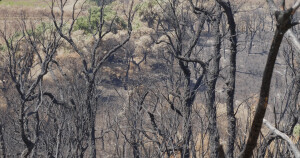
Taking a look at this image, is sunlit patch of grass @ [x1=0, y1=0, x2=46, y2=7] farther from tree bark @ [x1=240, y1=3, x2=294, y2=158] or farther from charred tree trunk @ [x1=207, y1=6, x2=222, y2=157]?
tree bark @ [x1=240, y1=3, x2=294, y2=158]

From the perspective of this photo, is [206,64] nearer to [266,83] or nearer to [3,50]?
[266,83]

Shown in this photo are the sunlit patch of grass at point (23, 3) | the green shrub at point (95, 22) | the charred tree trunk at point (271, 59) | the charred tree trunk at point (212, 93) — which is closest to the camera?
the charred tree trunk at point (271, 59)

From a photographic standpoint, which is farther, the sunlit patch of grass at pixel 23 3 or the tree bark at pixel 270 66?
the sunlit patch of grass at pixel 23 3

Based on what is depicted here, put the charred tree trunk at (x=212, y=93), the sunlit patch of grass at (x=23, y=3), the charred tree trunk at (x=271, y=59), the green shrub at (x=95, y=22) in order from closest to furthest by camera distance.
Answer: the charred tree trunk at (x=271, y=59)
the charred tree trunk at (x=212, y=93)
the green shrub at (x=95, y=22)
the sunlit patch of grass at (x=23, y=3)

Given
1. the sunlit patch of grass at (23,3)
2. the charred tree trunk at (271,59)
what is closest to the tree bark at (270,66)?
the charred tree trunk at (271,59)

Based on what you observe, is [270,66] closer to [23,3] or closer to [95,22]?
[95,22]

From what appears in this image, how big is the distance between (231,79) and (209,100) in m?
1.70

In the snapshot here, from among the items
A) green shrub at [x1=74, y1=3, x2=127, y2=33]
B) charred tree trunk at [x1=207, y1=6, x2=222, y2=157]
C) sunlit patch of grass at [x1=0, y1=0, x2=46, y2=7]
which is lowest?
charred tree trunk at [x1=207, y1=6, x2=222, y2=157]

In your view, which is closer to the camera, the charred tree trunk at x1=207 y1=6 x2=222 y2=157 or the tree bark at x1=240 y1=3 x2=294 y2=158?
the tree bark at x1=240 y1=3 x2=294 y2=158

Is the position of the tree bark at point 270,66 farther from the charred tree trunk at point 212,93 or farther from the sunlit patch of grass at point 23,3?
the sunlit patch of grass at point 23,3

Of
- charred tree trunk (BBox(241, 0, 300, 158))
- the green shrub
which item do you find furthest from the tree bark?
the green shrub

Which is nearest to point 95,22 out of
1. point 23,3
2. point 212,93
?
point 23,3

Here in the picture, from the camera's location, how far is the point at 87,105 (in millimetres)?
9898

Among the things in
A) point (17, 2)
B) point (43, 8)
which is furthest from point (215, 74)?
point (17, 2)
